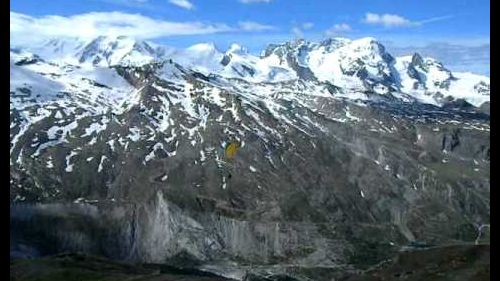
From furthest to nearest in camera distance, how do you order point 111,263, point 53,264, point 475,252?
point 111,263
point 53,264
point 475,252

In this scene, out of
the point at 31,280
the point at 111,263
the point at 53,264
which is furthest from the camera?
the point at 111,263
